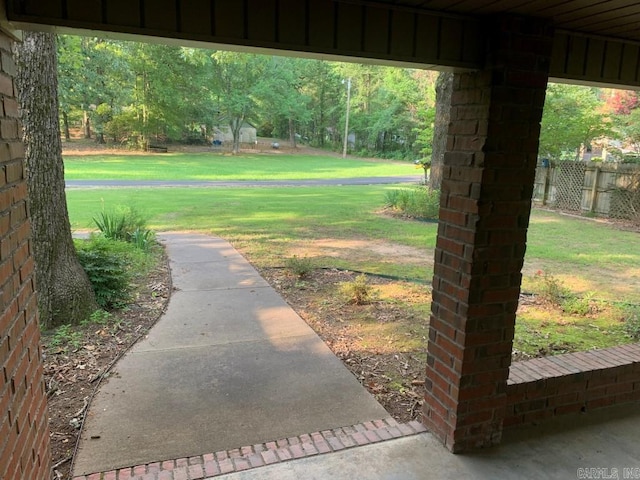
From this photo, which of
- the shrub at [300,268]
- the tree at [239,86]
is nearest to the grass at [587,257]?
→ the shrub at [300,268]

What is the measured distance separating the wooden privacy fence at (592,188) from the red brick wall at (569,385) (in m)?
10.5

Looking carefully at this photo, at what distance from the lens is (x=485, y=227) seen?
2336 mm

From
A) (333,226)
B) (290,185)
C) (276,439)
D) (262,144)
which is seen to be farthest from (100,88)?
(276,439)

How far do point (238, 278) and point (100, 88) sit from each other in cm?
3130

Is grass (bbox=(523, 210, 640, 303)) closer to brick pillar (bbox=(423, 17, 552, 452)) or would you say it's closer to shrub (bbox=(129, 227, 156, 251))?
brick pillar (bbox=(423, 17, 552, 452))

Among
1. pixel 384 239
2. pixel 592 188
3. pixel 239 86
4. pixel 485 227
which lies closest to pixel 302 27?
pixel 485 227

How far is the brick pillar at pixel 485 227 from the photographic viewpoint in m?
2.23

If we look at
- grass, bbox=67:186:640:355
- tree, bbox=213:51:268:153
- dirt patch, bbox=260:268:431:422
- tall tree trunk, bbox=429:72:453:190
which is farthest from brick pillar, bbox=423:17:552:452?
tree, bbox=213:51:268:153

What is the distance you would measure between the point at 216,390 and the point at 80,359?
1309 millimetres

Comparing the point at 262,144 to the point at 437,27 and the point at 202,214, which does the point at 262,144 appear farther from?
the point at 437,27

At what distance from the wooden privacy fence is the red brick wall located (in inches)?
414

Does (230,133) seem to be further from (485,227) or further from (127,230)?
(485,227)

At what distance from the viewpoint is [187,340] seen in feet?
13.9

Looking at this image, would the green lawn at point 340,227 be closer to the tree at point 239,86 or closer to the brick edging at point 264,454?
the brick edging at point 264,454
